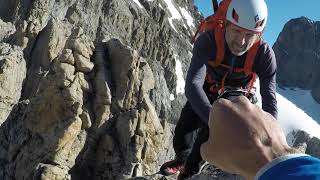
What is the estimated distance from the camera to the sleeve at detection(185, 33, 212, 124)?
717cm

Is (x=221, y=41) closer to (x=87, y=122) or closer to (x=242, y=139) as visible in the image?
(x=242, y=139)

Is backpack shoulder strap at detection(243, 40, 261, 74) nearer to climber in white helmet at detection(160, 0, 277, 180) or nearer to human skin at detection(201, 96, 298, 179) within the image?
climber in white helmet at detection(160, 0, 277, 180)

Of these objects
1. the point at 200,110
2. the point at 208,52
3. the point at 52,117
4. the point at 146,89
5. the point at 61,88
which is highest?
the point at 146,89

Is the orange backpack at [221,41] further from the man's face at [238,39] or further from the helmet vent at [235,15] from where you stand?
the helmet vent at [235,15]

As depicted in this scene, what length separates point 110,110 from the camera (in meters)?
24.2

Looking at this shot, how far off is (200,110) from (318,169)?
5.49 m

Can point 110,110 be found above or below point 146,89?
below

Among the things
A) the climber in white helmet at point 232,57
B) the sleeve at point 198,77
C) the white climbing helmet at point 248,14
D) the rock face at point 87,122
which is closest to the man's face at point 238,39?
the climber in white helmet at point 232,57

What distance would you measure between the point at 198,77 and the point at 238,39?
34.7 inches

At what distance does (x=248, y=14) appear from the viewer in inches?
290

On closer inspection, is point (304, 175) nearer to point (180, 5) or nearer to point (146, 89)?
point (146, 89)

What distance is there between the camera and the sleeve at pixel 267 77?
25.9ft

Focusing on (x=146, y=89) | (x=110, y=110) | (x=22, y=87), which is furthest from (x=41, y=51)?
(x=110, y=110)

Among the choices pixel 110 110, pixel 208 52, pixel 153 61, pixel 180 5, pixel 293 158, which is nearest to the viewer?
pixel 293 158
